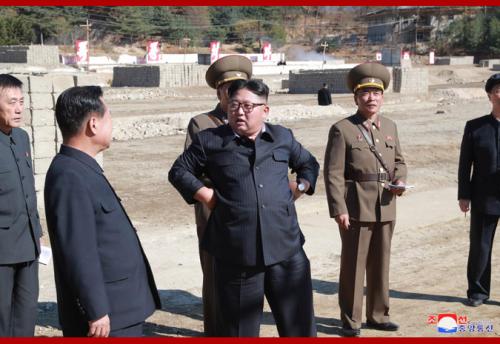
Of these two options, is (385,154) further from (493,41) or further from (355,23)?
(355,23)

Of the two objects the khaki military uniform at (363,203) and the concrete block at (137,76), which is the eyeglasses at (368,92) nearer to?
the khaki military uniform at (363,203)

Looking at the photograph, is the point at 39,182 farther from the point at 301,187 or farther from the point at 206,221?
the point at 301,187

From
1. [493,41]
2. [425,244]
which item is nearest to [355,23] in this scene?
[493,41]

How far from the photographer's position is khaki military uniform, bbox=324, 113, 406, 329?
17.8 ft

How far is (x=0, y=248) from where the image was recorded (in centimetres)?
434

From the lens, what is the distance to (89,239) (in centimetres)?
320

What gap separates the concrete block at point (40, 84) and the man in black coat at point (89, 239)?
21.5 ft

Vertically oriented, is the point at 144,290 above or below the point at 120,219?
below

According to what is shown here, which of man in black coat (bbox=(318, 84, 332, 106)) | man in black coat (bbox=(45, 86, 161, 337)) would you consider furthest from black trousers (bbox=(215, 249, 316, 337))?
man in black coat (bbox=(318, 84, 332, 106))

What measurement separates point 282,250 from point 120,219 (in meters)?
0.95

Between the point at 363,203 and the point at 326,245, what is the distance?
294cm

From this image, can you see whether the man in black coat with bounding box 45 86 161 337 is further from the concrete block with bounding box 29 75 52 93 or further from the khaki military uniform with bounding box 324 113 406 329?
the concrete block with bounding box 29 75 52 93

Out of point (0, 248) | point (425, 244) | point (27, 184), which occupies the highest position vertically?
point (27, 184)

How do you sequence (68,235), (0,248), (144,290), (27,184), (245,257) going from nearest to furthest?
(68,235), (144,290), (245,257), (0,248), (27,184)
